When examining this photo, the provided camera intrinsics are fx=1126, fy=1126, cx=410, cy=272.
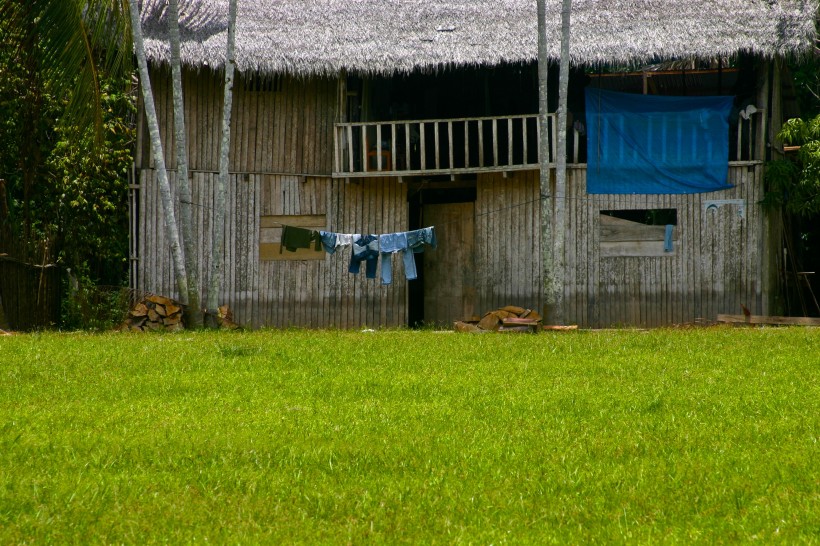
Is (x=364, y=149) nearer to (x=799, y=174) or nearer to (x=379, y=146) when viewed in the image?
(x=379, y=146)

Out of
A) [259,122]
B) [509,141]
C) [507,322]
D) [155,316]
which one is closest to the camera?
[507,322]

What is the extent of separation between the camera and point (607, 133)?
20297 millimetres

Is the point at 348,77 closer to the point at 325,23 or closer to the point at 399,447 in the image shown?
the point at 325,23

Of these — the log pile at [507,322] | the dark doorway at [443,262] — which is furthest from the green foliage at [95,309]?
the log pile at [507,322]

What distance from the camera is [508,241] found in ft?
68.0

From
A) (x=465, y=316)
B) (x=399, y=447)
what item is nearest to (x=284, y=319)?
(x=465, y=316)

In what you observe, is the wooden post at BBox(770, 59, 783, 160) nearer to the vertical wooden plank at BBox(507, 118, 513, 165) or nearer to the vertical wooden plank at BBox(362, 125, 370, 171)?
the vertical wooden plank at BBox(507, 118, 513, 165)

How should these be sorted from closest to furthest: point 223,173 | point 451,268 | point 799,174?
1. point 223,173
2. point 799,174
3. point 451,268

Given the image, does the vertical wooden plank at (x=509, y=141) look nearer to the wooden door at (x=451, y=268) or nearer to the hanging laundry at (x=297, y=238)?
the wooden door at (x=451, y=268)

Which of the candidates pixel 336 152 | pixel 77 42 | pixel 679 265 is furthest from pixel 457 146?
pixel 77 42

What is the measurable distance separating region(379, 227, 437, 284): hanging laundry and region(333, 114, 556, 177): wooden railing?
4.07 feet

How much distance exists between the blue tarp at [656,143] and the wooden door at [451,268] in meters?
2.56

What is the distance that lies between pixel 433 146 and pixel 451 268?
2.71 m

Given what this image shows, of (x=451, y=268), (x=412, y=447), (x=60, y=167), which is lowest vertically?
(x=412, y=447)
